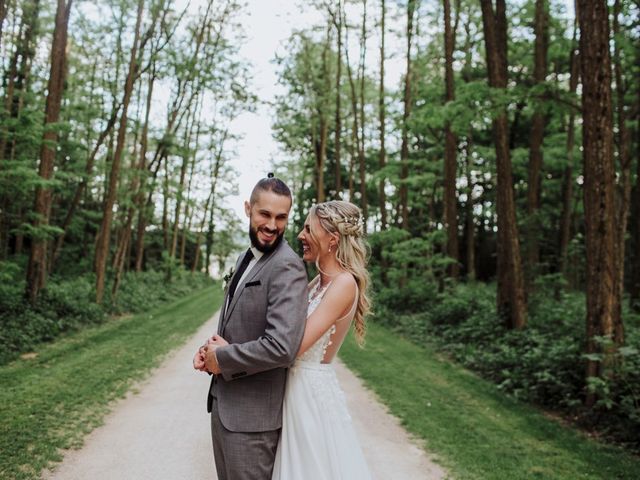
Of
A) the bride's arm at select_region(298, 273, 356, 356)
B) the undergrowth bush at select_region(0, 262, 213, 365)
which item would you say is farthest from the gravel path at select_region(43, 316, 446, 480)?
the undergrowth bush at select_region(0, 262, 213, 365)

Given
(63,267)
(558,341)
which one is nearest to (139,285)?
(63,267)

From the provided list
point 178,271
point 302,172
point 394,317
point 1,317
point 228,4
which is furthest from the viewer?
point 302,172

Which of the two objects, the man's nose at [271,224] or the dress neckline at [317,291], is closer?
→ the man's nose at [271,224]

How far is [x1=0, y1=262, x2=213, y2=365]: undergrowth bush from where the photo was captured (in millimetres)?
10725

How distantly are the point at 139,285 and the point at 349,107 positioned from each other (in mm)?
14095

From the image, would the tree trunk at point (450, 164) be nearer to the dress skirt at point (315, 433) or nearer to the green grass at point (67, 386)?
the green grass at point (67, 386)

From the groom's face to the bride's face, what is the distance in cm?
28

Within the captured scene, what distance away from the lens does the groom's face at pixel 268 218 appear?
2539 millimetres

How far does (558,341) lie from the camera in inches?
386

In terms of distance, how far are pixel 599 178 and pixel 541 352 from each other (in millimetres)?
3258

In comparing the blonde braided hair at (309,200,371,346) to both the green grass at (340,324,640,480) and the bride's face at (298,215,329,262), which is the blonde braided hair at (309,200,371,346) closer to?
the bride's face at (298,215,329,262)

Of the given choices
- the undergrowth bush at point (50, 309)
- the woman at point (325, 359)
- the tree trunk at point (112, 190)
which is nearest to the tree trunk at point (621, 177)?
the woman at point (325, 359)

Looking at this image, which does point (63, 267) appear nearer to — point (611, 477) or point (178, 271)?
point (178, 271)

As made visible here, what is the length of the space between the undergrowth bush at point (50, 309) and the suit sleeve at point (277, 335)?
886 centimetres
